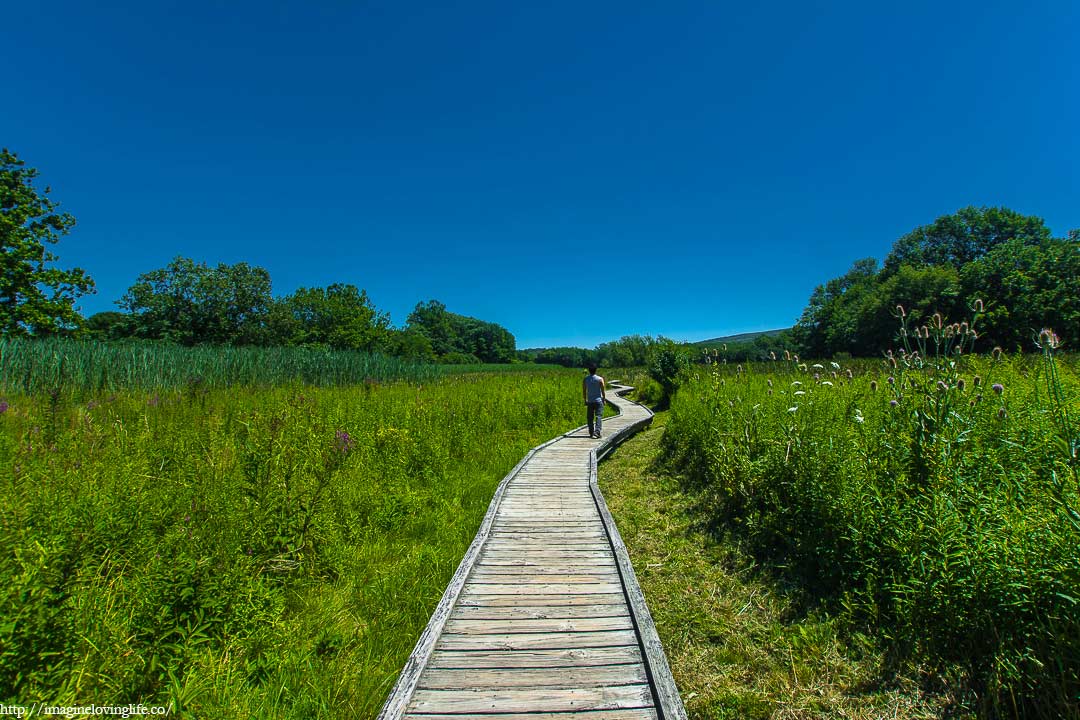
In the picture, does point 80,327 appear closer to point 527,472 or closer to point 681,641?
point 527,472

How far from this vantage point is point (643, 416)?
14.6 metres

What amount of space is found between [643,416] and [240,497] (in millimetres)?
12894

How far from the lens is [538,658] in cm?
277

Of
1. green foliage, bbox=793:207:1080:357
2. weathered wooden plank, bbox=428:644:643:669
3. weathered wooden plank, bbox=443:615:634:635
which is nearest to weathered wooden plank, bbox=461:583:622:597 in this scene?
weathered wooden plank, bbox=443:615:634:635

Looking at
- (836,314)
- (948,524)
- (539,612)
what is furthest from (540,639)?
(836,314)

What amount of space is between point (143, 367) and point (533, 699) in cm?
1548

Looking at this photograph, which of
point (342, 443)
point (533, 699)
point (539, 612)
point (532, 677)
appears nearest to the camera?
point (533, 699)

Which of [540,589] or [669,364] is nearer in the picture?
[540,589]

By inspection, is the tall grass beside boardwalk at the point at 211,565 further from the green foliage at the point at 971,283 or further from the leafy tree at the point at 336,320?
the leafy tree at the point at 336,320

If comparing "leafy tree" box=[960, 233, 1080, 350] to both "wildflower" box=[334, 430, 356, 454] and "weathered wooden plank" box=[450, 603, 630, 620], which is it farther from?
"wildflower" box=[334, 430, 356, 454]

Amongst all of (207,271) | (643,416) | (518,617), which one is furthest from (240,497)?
(207,271)

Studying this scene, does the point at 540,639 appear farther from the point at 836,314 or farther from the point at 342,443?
the point at 836,314

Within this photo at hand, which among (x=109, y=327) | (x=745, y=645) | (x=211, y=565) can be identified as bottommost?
(x=745, y=645)

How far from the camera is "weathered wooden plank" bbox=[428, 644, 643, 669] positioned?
2.70 metres
